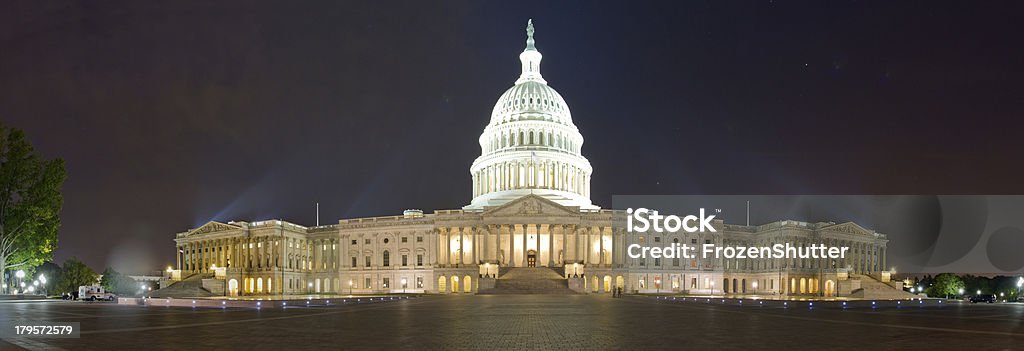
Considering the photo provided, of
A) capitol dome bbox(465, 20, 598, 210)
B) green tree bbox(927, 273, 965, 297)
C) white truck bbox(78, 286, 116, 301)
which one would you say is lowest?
green tree bbox(927, 273, 965, 297)

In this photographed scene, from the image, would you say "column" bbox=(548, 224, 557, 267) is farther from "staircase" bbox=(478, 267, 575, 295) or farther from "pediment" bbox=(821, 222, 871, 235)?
"pediment" bbox=(821, 222, 871, 235)

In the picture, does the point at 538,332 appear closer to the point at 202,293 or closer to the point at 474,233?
the point at 474,233

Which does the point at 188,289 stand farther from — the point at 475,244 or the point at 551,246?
the point at 551,246

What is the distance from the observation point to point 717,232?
410ft

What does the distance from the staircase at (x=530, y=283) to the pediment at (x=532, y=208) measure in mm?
12311

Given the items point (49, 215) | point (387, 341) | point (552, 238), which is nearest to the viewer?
point (387, 341)

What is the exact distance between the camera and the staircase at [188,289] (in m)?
109

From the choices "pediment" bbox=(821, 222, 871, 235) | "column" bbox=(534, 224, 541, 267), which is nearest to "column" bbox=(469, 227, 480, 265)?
"column" bbox=(534, 224, 541, 267)

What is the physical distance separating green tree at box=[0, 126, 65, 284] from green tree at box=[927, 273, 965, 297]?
136803 millimetres

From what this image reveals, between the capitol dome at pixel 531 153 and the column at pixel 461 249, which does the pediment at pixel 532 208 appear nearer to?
the column at pixel 461 249

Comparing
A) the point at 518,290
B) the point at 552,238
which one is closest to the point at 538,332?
the point at 518,290

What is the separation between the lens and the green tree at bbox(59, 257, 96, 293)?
449ft

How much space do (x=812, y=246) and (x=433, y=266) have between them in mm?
65197

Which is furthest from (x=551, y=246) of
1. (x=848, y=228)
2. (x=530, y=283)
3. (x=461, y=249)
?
(x=848, y=228)
